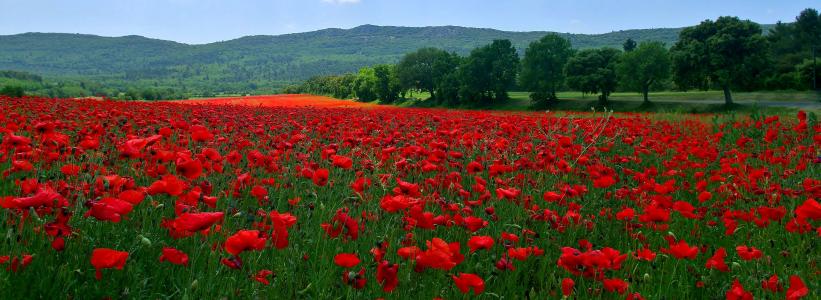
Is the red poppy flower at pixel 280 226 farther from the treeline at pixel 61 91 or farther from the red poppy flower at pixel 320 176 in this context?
the treeline at pixel 61 91

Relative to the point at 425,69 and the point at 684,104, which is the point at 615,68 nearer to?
the point at 684,104

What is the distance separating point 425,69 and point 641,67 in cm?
3017

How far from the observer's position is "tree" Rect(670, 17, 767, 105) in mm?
37188

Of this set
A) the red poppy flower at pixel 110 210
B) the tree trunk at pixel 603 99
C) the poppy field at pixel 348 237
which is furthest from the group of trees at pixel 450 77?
the red poppy flower at pixel 110 210

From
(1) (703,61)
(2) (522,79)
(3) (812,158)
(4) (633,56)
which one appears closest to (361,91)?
(2) (522,79)

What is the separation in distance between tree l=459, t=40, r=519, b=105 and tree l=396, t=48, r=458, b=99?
6.50m

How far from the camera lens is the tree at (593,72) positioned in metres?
47.7

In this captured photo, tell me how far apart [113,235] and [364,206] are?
1.91 meters

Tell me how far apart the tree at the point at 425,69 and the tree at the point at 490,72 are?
650 cm

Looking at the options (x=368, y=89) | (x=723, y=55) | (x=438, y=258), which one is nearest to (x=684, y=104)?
(x=723, y=55)

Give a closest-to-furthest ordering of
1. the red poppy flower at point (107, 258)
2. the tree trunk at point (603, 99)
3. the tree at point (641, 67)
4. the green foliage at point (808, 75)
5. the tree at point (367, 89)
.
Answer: the red poppy flower at point (107, 258) < the tree at point (641, 67) < the tree trunk at point (603, 99) < the green foliage at point (808, 75) < the tree at point (367, 89)

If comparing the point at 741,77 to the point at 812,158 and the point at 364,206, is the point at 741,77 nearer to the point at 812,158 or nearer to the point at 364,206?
the point at 812,158

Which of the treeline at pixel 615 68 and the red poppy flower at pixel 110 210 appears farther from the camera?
the treeline at pixel 615 68

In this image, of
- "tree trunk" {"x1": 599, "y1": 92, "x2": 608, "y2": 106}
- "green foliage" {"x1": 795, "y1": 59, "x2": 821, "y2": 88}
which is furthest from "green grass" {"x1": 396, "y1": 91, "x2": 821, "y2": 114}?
"green foliage" {"x1": 795, "y1": 59, "x2": 821, "y2": 88}
